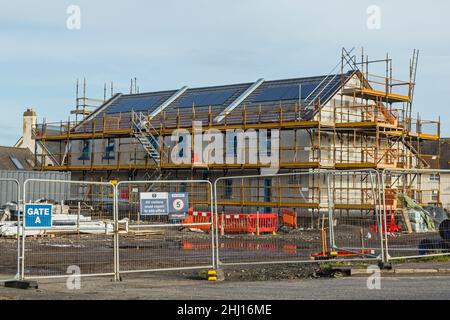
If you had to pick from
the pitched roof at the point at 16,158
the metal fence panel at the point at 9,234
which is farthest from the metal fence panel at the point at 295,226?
the pitched roof at the point at 16,158

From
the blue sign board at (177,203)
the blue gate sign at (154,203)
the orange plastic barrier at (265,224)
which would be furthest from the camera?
the orange plastic barrier at (265,224)

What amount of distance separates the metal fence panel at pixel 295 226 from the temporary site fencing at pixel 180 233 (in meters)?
0.05

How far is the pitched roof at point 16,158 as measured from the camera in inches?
2422

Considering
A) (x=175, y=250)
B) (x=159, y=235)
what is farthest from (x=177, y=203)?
(x=175, y=250)

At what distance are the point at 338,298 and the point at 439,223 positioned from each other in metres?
7.78

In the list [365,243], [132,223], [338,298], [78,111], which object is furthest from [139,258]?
[78,111]

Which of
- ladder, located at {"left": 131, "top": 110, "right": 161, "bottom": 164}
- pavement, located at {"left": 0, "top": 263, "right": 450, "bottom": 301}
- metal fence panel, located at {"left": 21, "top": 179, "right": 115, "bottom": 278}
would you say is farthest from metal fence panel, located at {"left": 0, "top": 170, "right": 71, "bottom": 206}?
pavement, located at {"left": 0, "top": 263, "right": 450, "bottom": 301}

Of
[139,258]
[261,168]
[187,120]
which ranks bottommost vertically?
[139,258]

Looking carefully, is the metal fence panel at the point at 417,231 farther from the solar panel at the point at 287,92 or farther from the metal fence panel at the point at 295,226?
the solar panel at the point at 287,92

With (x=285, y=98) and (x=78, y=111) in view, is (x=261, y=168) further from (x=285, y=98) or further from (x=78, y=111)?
(x=78, y=111)

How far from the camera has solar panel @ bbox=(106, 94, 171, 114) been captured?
53.8 metres

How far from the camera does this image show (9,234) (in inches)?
1073

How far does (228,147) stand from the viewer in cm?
4472

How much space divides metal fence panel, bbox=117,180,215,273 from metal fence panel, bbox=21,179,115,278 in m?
0.42
